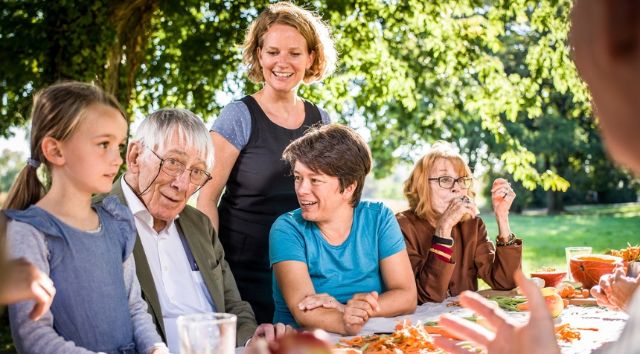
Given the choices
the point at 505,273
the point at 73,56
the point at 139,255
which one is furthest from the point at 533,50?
the point at 139,255

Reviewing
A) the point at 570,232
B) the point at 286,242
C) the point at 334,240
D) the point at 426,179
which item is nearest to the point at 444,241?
the point at 426,179

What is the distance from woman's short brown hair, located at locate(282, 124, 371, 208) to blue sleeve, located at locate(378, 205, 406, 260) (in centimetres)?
16

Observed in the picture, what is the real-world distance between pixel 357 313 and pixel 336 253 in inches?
22.7

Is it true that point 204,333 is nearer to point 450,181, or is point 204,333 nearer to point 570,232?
point 450,181

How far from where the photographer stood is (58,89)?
2.34m

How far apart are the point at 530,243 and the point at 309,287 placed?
741 inches

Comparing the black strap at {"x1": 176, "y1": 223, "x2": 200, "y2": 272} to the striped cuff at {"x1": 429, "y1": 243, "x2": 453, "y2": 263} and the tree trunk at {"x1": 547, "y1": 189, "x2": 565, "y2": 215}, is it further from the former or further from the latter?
the tree trunk at {"x1": 547, "y1": 189, "x2": 565, "y2": 215}

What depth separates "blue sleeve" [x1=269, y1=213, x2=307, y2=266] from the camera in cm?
308

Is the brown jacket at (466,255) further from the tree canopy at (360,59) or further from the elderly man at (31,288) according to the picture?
the tree canopy at (360,59)

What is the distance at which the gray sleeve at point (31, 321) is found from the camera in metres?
2.11

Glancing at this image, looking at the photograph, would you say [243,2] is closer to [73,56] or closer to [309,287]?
[73,56]

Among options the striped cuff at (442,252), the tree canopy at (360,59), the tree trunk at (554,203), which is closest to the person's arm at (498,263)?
the striped cuff at (442,252)

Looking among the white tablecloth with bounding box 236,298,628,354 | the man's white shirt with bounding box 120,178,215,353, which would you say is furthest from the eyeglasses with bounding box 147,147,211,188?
the white tablecloth with bounding box 236,298,628,354

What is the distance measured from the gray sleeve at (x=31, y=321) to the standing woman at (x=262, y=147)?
159 cm
